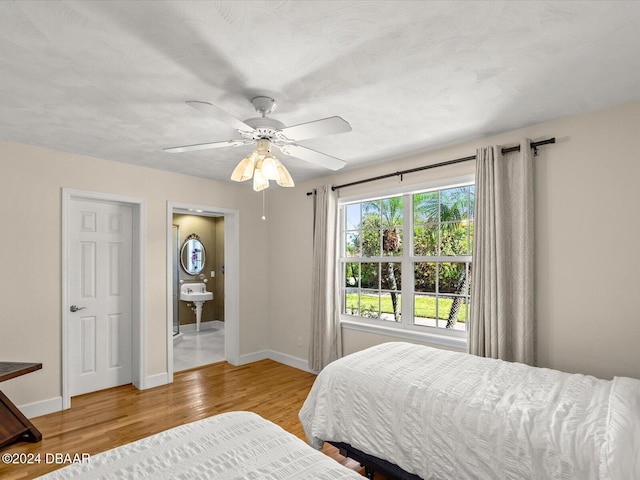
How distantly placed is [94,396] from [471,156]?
4482mm

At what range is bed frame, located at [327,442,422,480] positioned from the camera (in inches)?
78.6

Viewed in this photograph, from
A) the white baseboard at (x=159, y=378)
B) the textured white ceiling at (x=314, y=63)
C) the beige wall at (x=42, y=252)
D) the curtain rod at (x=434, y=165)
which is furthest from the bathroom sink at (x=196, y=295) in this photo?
the textured white ceiling at (x=314, y=63)

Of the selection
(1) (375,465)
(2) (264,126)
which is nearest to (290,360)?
(1) (375,465)

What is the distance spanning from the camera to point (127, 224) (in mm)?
4094

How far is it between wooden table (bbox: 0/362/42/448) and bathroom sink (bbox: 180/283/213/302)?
3.66m

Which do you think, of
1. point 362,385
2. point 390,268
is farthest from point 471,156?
point 362,385

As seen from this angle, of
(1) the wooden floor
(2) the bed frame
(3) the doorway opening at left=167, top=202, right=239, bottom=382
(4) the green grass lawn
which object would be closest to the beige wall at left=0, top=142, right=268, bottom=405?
(1) the wooden floor

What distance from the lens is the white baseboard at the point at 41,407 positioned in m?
3.21

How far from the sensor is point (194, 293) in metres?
6.70

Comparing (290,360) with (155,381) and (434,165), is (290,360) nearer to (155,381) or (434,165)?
(155,381)

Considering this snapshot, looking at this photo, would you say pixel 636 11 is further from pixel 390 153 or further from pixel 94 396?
pixel 94 396

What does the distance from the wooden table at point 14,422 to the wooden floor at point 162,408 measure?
6cm

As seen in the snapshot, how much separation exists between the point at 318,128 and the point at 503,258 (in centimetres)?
190

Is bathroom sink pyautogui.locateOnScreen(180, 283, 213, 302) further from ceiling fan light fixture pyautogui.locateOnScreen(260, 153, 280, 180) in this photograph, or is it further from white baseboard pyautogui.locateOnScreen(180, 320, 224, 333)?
ceiling fan light fixture pyautogui.locateOnScreen(260, 153, 280, 180)
